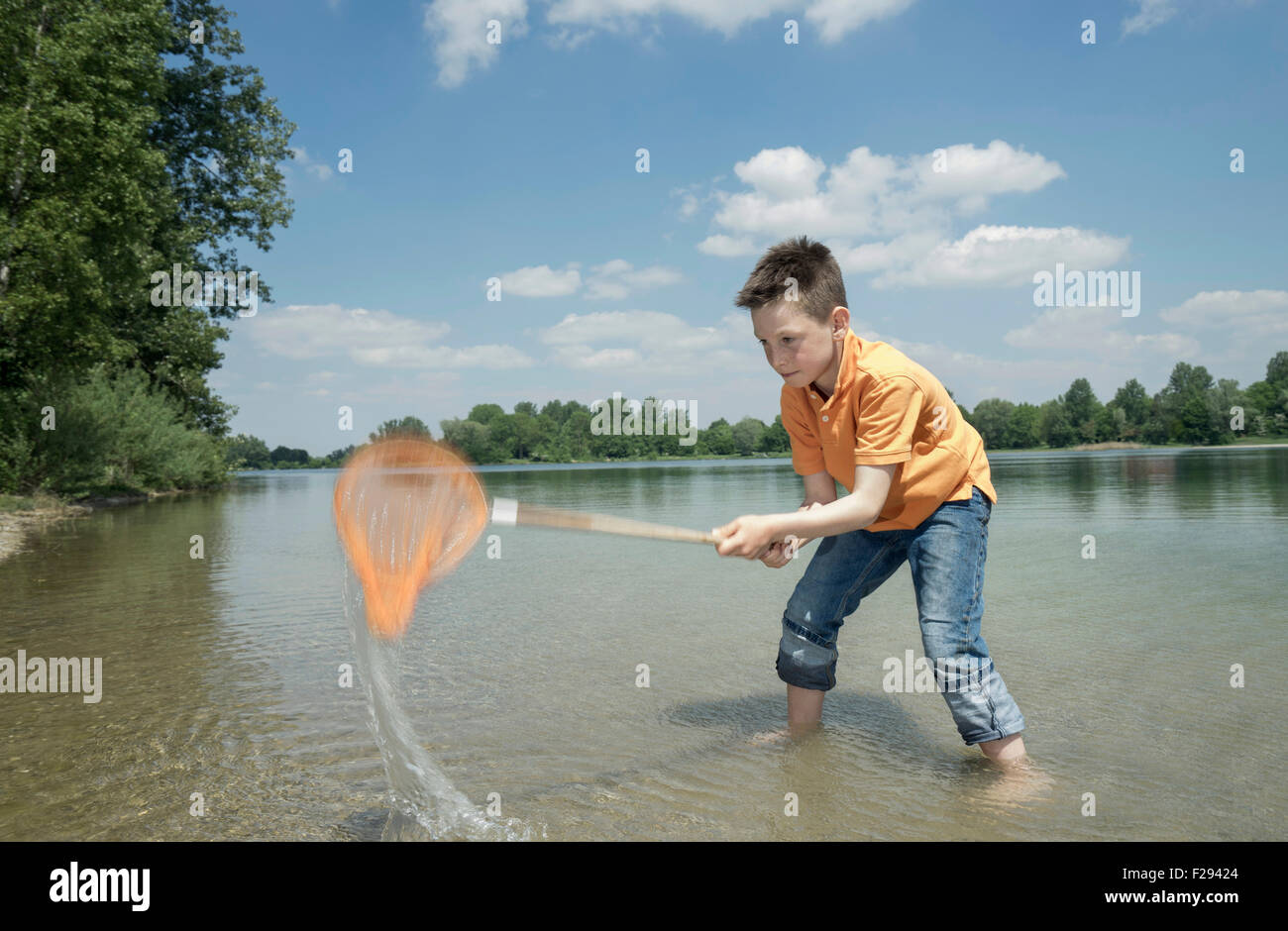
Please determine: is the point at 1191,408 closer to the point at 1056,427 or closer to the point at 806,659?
the point at 1056,427

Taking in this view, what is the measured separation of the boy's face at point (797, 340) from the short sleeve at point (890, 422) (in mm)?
290

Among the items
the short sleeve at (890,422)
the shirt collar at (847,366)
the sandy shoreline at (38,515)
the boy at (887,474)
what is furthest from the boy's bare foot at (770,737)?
the sandy shoreline at (38,515)

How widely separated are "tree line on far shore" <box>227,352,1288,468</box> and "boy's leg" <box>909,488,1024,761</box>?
269ft

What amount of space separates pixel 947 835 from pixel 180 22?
38.6 meters

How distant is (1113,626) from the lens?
638 cm

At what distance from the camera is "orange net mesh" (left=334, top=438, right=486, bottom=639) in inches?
136

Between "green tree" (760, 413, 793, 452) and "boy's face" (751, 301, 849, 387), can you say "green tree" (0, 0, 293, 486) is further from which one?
"green tree" (760, 413, 793, 452)

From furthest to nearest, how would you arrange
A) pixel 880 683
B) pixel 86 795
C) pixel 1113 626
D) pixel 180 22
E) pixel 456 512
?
pixel 180 22 → pixel 1113 626 → pixel 880 683 → pixel 456 512 → pixel 86 795

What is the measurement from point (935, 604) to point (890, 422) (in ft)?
3.09

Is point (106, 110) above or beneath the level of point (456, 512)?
above

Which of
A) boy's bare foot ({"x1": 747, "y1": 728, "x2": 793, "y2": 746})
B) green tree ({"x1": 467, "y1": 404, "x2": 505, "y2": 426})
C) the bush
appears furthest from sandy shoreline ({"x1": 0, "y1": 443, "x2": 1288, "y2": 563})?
green tree ({"x1": 467, "y1": 404, "x2": 505, "y2": 426})
